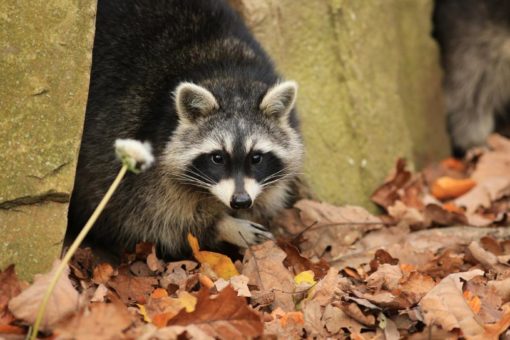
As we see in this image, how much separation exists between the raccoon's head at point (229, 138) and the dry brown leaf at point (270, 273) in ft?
0.92

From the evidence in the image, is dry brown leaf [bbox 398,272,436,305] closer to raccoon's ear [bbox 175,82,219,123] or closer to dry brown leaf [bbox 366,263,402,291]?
dry brown leaf [bbox 366,263,402,291]

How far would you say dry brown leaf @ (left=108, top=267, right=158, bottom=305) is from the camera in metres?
3.60

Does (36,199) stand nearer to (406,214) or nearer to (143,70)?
(143,70)

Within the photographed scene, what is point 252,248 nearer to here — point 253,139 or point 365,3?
point 253,139

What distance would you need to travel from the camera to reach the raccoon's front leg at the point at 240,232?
174 inches

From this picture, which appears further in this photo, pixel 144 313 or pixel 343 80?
pixel 343 80

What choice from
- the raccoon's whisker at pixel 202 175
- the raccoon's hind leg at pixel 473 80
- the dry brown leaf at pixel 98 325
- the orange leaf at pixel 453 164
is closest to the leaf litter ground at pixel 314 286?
the dry brown leaf at pixel 98 325

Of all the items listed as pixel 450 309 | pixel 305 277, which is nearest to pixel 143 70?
pixel 305 277

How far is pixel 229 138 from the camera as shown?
13.4 ft

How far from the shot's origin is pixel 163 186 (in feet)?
14.3

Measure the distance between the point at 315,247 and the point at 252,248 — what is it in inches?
17.7

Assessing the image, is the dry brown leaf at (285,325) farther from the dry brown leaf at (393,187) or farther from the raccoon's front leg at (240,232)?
the dry brown leaf at (393,187)

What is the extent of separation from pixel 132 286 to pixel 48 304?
2.69 ft

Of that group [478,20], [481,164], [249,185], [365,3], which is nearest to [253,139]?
[249,185]
